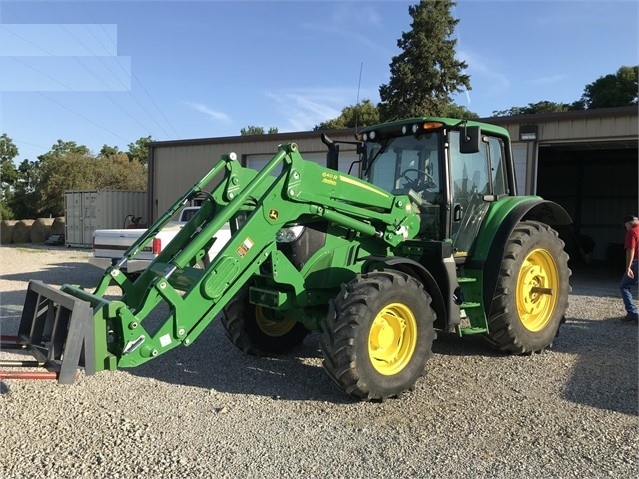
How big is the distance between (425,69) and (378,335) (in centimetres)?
2885

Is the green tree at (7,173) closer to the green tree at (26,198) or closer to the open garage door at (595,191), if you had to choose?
the green tree at (26,198)

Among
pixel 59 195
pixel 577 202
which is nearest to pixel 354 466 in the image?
pixel 577 202

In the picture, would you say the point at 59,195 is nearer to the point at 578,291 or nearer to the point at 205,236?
the point at 578,291

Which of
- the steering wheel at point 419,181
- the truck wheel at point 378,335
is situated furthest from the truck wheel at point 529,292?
the truck wheel at point 378,335

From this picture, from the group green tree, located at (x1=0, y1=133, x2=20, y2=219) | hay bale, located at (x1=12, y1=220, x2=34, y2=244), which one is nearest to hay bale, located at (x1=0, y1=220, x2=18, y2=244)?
hay bale, located at (x1=12, y1=220, x2=34, y2=244)

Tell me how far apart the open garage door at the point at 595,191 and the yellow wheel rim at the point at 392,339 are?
17512 mm

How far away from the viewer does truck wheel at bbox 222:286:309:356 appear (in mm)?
5613

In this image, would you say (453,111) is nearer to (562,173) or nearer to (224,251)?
(562,173)

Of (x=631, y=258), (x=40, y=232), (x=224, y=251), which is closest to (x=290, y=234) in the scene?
(x=224, y=251)

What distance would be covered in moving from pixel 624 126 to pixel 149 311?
11769mm

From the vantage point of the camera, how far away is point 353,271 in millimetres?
5117

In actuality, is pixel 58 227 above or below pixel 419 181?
below

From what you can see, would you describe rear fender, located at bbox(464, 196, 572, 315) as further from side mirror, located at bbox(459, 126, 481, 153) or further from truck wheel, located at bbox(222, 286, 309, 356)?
truck wheel, located at bbox(222, 286, 309, 356)

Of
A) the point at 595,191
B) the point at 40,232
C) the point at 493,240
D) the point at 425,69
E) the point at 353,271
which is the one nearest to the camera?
the point at 353,271
